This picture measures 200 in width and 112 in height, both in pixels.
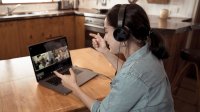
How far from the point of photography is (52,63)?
52.5 inches

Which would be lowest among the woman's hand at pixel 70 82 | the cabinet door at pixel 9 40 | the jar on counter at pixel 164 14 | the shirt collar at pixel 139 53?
the cabinet door at pixel 9 40

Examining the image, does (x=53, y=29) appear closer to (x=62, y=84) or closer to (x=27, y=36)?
(x=27, y=36)

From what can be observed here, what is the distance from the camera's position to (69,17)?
12.6 ft

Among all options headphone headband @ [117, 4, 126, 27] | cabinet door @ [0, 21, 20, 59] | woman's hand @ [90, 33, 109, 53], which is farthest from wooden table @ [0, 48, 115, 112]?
cabinet door @ [0, 21, 20, 59]

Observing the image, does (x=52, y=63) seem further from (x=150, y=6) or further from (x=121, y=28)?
(x=150, y=6)

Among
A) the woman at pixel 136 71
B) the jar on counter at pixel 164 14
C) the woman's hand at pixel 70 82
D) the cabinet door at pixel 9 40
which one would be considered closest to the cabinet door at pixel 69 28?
the cabinet door at pixel 9 40

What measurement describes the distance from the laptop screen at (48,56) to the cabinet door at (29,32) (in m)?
2.17

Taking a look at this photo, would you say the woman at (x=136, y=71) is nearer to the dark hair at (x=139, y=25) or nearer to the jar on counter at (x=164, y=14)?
the dark hair at (x=139, y=25)

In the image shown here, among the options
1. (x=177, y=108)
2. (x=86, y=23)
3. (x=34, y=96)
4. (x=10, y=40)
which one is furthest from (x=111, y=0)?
(x=34, y=96)

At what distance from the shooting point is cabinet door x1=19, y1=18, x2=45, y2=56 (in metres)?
3.35

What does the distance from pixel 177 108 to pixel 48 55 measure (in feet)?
5.85

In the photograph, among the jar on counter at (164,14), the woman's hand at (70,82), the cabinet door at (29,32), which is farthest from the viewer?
the cabinet door at (29,32)

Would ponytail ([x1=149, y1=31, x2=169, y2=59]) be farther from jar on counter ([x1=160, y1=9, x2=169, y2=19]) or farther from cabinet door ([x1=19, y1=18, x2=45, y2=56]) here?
cabinet door ([x1=19, y1=18, x2=45, y2=56])

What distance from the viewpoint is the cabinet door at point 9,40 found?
10.4ft
